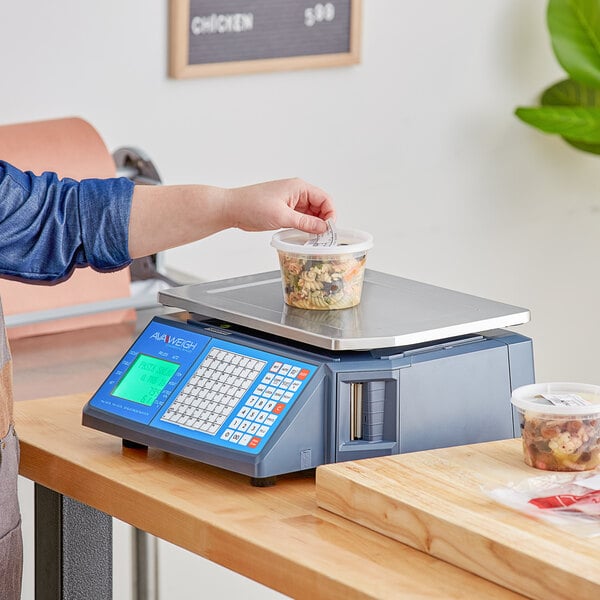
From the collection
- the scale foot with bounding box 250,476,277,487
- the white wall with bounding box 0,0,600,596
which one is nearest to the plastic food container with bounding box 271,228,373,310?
the scale foot with bounding box 250,476,277,487

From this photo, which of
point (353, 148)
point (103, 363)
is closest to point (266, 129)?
point (353, 148)

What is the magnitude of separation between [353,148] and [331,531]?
1.86 meters

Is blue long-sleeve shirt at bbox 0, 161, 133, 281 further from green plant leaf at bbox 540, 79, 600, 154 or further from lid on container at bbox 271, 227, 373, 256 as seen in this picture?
green plant leaf at bbox 540, 79, 600, 154

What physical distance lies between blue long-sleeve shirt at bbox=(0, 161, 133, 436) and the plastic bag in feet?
1.79

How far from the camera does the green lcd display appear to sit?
55.5 inches

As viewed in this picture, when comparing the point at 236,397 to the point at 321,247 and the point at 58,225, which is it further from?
the point at 58,225

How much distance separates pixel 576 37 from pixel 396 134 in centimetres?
49

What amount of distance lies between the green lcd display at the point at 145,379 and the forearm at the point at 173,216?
0.44ft

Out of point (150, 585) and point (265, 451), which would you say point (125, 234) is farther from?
point (150, 585)

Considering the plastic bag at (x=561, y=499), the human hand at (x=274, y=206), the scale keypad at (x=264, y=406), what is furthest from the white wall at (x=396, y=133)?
the plastic bag at (x=561, y=499)

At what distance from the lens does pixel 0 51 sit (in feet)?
7.91

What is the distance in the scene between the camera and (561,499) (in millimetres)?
1155

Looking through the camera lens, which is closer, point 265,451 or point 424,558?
point 424,558

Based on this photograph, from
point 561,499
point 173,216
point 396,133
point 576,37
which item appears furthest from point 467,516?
point 576,37
